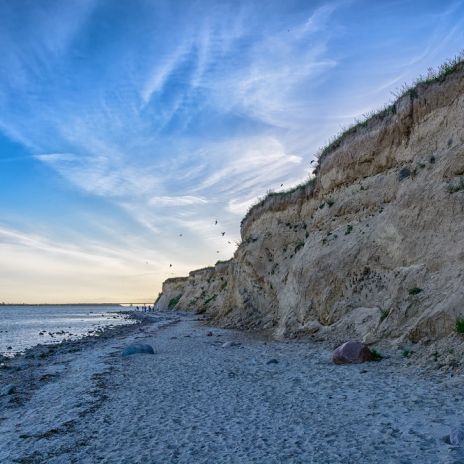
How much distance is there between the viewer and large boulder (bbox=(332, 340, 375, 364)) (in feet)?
39.6

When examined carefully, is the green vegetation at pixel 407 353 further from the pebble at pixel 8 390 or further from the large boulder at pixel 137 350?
the pebble at pixel 8 390

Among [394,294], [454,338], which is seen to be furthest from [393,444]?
[394,294]

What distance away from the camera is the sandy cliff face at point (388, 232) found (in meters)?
13.2

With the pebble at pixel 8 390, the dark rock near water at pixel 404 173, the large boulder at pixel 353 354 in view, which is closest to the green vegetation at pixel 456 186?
the dark rock near water at pixel 404 173

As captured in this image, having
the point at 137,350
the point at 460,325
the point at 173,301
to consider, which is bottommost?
the point at 137,350

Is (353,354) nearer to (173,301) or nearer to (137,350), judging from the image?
(137,350)

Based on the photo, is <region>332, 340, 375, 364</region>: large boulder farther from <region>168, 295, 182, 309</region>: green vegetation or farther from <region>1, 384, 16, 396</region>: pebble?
<region>168, 295, 182, 309</region>: green vegetation

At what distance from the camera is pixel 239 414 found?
8102 millimetres

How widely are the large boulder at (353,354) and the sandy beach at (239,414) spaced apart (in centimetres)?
33

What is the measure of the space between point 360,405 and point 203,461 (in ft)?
11.5

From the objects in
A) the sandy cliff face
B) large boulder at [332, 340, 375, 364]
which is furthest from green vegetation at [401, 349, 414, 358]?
large boulder at [332, 340, 375, 364]

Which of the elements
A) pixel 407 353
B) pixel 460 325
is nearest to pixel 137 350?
pixel 407 353

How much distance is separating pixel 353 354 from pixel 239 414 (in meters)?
5.21

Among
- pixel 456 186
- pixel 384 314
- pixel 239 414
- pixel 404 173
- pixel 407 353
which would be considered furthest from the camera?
pixel 404 173
